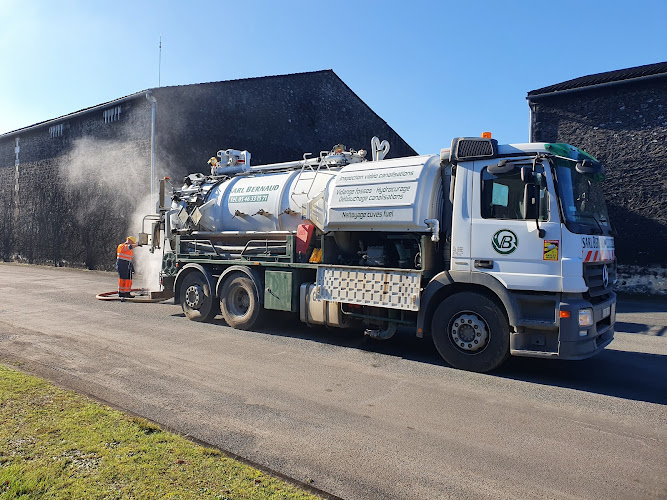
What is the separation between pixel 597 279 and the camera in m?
6.11

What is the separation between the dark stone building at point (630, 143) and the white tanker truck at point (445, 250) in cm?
1072

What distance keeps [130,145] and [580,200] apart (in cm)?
1915

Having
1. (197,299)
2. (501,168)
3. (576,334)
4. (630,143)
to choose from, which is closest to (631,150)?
(630,143)

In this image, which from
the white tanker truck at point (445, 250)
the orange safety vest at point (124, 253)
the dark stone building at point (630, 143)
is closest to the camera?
the white tanker truck at point (445, 250)

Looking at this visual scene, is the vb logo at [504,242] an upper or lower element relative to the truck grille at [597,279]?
upper

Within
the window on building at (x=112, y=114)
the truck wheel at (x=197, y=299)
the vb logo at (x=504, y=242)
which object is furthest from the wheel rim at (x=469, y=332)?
the window on building at (x=112, y=114)

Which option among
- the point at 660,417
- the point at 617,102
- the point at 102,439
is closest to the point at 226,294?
the point at 102,439

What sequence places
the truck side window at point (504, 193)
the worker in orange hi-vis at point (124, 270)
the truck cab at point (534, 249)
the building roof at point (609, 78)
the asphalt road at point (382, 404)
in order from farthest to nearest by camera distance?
1. the building roof at point (609, 78)
2. the worker in orange hi-vis at point (124, 270)
3. the truck side window at point (504, 193)
4. the truck cab at point (534, 249)
5. the asphalt road at point (382, 404)

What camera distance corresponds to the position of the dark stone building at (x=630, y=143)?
50.8ft

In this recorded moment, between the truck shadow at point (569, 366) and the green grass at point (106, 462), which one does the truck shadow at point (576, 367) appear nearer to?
the truck shadow at point (569, 366)

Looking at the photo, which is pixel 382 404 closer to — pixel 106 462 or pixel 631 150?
pixel 106 462

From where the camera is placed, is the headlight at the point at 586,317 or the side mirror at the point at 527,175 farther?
the side mirror at the point at 527,175

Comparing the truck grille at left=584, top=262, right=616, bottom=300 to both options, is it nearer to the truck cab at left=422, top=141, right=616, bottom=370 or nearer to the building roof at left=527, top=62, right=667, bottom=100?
the truck cab at left=422, top=141, right=616, bottom=370

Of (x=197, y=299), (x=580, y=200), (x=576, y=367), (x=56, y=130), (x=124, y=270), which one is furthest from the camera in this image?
(x=56, y=130)
